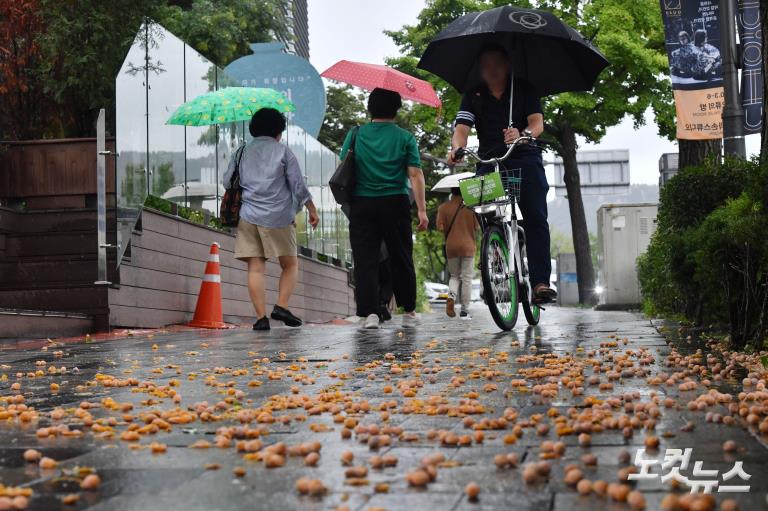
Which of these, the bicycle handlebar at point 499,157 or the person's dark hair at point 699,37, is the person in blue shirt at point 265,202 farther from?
A: the person's dark hair at point 699,37

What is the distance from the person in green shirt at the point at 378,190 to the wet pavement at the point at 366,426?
286 cm

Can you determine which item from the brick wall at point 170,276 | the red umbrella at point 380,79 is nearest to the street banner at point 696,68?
the red umbrella at point 380,79

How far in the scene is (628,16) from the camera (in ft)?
96.4

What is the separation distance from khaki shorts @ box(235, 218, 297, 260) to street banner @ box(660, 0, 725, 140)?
508cm

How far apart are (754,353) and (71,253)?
334 inches

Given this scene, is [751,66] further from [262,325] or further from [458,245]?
[262,325]

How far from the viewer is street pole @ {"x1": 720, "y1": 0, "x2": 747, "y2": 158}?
11.1 meters

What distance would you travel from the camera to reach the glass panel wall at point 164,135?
11.3 metres

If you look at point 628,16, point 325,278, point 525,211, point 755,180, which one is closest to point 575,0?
point 628,16

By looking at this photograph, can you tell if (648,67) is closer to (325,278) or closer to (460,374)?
(325,278)

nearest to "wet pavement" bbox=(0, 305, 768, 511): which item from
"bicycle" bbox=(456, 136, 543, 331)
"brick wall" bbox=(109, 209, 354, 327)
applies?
"bicycle" bbox=(456, 136, 543, 331)

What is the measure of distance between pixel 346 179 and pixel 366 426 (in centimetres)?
592

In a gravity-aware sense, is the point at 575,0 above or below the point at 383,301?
above

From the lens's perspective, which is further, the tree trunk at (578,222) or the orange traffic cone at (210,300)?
the tree trunk at (578,222)
